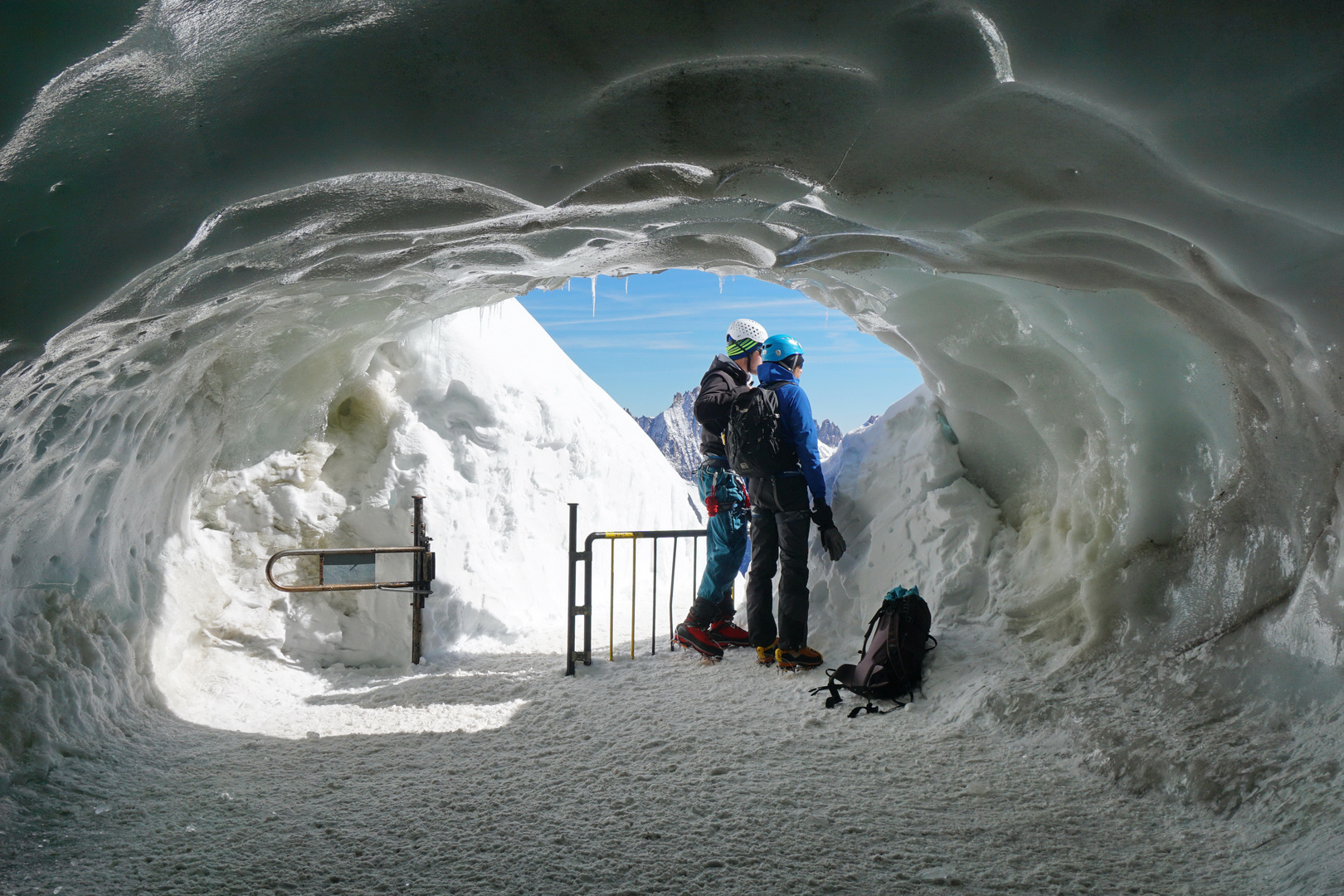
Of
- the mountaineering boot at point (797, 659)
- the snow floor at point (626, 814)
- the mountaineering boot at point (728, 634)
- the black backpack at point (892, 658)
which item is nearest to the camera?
the snow floor at point (626, 814)

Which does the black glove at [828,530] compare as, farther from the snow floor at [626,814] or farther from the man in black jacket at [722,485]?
the snow floor at [626,814]

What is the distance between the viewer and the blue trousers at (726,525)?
5629 mm

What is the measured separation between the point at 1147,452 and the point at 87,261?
4567 mm

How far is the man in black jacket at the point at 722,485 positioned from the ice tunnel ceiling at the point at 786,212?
2.50 ft

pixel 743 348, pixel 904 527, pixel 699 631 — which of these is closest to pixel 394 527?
pixel 699 631

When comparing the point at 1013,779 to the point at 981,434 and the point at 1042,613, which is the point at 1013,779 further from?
the point at 981,434

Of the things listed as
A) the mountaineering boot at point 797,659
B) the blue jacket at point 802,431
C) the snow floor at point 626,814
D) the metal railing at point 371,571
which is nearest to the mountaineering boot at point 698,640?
the mountaineering boot at point 797,659

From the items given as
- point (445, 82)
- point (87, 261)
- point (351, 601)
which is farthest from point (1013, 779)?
point (351, 601)

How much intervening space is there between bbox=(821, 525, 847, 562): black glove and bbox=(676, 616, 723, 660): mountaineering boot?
3.44 feet

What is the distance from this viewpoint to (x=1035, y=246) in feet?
10.7

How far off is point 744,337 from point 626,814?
3.42m

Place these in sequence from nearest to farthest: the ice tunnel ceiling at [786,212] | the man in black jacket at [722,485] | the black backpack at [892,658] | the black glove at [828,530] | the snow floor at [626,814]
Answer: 1. the ice tunnel ceiling at [786,212]
2. the snow floor at [626,814]
3. the black backpack at [892,658]
4. the black glove at [828,530]
5. the man in black jacket at [722,485]

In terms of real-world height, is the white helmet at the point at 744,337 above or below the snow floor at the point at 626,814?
above

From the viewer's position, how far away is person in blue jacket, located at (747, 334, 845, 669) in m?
5.09
